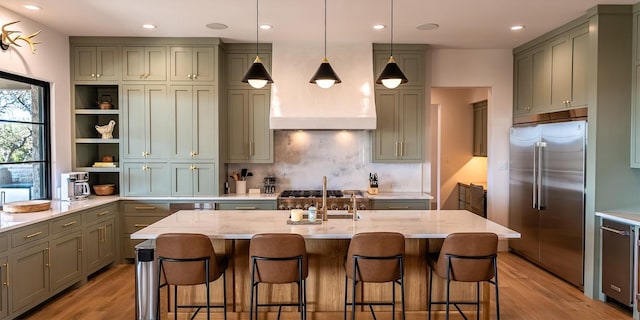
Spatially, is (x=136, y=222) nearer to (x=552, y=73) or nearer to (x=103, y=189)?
(x=103, y=189)

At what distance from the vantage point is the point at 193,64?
5.14 meters

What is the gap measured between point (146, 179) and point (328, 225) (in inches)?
116

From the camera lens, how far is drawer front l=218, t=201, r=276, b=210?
509 cm

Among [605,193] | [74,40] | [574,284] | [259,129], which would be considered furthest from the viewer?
[259,129]

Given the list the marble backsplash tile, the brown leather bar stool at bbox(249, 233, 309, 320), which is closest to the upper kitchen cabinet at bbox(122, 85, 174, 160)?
the marble backsplash tile

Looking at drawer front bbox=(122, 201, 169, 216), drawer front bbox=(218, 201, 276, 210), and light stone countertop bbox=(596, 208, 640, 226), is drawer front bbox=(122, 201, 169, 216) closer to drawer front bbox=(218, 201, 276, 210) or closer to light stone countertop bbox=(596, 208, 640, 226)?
drawer front bbox=(218, 201, 276, 210)

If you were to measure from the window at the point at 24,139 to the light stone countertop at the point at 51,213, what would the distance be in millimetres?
330

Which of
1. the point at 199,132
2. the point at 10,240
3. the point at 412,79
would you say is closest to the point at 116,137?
the point at 199,132

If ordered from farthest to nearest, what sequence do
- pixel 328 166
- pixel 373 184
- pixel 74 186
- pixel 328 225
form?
pixel 328 166 < pixel 373 184 < pixel 74 186 < pixel 328 225

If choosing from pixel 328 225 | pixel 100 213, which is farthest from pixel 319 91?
pixel 100 213

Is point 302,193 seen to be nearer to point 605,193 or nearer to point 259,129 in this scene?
point 259,129

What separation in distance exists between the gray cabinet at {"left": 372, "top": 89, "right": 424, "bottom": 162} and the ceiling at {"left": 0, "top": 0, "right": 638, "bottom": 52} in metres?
0.71

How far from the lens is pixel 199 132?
516 cm

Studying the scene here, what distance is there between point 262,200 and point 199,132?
1.15 m
